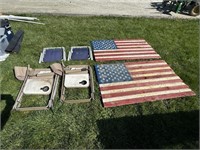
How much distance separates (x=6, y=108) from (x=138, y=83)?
5.64 metres

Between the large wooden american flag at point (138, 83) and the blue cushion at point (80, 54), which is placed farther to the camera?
the blue cushion at point (80, 54)

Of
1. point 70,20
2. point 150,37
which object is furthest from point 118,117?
point 70,20

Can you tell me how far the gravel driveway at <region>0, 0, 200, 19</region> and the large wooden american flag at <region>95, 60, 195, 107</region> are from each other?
28.7ft

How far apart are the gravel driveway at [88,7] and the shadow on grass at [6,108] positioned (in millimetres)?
11546

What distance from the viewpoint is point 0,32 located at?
12.2 meters

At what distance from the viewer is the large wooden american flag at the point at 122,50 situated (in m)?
11.8

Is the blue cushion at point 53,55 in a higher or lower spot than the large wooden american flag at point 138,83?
lower

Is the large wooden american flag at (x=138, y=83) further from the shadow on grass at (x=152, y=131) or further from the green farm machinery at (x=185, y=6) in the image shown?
the green farm machinery at (x=185, y=6)

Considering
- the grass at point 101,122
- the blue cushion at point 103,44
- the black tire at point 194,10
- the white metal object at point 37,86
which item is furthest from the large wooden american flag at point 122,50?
the black tire at point 194,10

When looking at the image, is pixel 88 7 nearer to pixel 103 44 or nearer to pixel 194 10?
pixel 103 44

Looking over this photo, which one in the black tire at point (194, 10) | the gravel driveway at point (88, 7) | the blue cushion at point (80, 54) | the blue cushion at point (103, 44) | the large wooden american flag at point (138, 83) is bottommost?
the gravel driveway at point (88, 7)

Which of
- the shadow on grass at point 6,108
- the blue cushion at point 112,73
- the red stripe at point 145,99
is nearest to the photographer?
the shadow on grass at point 6,108

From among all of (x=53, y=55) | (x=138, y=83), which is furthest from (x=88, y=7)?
(x=138, y=83)

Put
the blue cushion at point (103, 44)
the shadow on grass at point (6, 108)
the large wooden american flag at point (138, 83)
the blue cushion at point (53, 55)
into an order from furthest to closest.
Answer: the blue cushion at point (103, 44) → the blue cushion at point (53, 55) → the large wooden american flag at point (138, 83) → the shadow on grass at point (6, 108)
